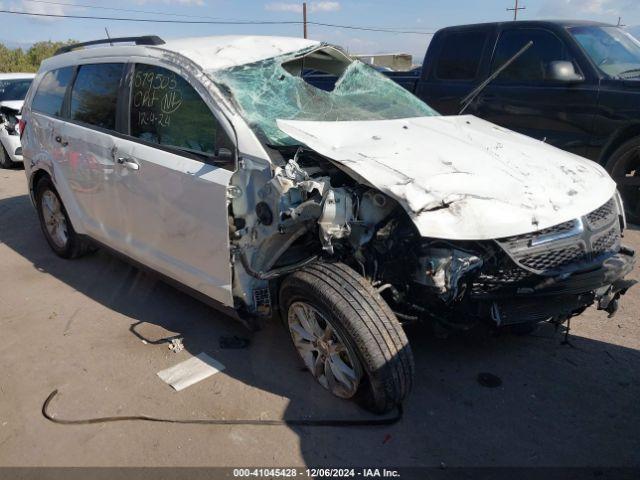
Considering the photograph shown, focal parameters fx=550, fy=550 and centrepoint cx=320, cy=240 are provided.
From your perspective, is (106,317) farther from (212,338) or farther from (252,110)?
(252,110)

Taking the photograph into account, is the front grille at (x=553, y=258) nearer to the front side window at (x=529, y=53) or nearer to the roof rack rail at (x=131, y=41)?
the roof rack rail at (x=131, y=41)

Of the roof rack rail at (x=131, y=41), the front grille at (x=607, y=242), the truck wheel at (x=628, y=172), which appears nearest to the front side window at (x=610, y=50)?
the truck wheel at (x=628, y=172)

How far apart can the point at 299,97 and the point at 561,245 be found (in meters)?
1.85

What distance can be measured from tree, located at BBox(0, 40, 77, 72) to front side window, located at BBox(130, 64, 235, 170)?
36187 mm

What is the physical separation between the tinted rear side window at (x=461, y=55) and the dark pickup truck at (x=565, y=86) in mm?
12

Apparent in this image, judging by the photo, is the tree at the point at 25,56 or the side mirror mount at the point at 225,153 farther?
the tree at the point at 25,56

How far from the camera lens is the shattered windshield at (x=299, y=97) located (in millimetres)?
3256

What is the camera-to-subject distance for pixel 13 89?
1065 cm

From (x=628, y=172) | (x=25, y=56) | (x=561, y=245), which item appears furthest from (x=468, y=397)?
(x=25, y=56)

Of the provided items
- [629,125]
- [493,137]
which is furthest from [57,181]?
[629,125]

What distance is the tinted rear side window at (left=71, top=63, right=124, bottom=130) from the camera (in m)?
3.97

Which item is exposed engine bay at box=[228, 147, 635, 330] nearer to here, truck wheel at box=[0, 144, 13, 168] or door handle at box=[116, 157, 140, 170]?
door handle at box=[116, 157, 140, 170]

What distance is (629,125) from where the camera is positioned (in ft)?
17.5

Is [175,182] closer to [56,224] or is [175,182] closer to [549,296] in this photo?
[549,296]
